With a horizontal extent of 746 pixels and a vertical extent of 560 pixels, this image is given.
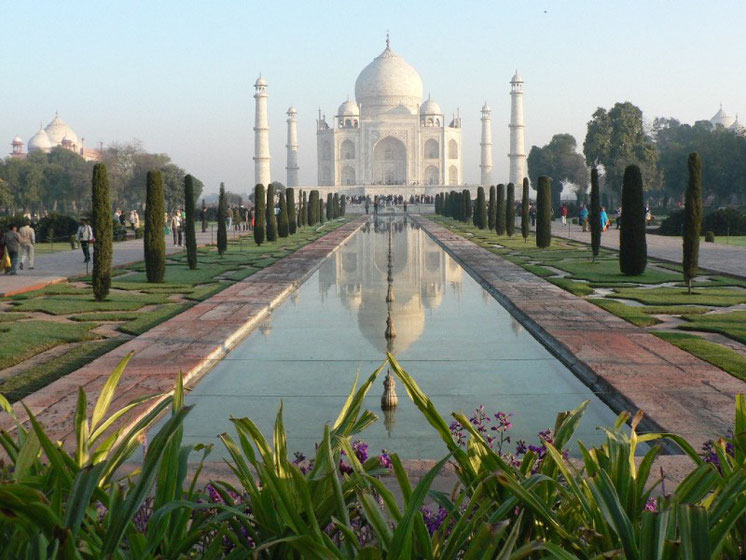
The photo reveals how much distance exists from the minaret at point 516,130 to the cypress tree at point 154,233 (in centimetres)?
4456

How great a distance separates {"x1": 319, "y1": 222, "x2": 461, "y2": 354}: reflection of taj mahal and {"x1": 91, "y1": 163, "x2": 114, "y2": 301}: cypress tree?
7.64 feet

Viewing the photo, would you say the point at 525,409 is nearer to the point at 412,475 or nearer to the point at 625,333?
the point at 412,475

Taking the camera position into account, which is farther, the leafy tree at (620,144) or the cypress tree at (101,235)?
the leafy tree at (620,144)

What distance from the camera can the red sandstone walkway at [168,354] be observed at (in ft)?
14.2

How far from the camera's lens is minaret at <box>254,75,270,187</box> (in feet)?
177

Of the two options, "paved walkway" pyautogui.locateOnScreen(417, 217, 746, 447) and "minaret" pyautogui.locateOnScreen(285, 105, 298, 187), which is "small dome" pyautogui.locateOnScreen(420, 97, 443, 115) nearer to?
"minaret" pyautogui.locateOnScreen(285, 105, 298, 187)

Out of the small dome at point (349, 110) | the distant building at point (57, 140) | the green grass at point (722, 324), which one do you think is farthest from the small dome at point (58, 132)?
the green grass at point (722, 324)

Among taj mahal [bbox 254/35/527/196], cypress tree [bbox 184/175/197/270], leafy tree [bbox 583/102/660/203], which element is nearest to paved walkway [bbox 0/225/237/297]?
cypress tree [bbox 184/175/197/270]

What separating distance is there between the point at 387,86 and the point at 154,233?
51.5 metres

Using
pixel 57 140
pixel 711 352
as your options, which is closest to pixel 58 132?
pixel 57 140

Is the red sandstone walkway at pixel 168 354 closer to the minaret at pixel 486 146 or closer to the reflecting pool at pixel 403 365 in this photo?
the reflecting pool at pixel 403 365

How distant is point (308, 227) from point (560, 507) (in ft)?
90.9

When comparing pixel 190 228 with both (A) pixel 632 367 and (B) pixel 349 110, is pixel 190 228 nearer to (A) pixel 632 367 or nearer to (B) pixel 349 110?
(A) pixel 632 367

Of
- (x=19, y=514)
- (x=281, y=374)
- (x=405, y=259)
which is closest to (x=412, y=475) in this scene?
(x=19, y=514)
